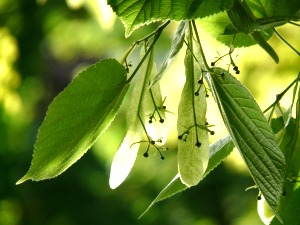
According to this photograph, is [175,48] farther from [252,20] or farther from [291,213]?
[291,213]

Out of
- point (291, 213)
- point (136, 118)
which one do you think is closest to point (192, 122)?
point (136, 118)

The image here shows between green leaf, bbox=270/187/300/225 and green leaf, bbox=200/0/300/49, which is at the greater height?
green leaf, bbox=200/0/300/49

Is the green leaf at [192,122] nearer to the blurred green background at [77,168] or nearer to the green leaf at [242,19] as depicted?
the green leaf at [242,19]

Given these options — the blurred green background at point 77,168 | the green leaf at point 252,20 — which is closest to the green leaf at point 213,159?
the green leaf at point 252,20

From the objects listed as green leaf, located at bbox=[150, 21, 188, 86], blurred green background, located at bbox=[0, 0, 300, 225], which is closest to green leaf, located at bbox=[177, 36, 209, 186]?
green leaf, located at bbox=[150, 21, 188, 86]

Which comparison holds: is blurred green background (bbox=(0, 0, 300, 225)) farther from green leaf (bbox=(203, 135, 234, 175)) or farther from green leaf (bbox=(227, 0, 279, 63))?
green leaf (bbox=(227, 0, 279, 63))

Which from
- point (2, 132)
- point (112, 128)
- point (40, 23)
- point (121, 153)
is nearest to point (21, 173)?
point (2, 132)
